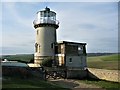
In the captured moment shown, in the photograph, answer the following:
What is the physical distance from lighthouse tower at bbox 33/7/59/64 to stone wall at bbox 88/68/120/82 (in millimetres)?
7682

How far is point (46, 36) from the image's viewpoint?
36.8 m

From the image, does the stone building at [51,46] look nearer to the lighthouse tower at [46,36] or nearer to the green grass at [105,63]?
the lighthouse tower at [46,36]

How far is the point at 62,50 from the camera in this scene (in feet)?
116

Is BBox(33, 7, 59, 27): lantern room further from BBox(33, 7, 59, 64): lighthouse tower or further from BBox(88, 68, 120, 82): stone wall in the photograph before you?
BBox(88, 68, 120, 82): stone wall

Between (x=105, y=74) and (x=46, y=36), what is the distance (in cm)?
1149

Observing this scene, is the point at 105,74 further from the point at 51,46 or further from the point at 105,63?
the point at 105,63

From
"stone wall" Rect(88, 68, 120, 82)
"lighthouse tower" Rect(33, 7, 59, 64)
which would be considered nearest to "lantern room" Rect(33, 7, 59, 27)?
"lighthouse tower" Rect(33, 7, 59, 64)

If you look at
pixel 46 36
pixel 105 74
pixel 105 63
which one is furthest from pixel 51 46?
pixel 105 63

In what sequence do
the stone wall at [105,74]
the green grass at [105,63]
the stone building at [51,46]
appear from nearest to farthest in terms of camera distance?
the stone wall at [105,74] → the stone building at [51,46] → the green grass at [105,63]

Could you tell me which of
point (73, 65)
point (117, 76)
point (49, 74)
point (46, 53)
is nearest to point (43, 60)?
point (46, 53)

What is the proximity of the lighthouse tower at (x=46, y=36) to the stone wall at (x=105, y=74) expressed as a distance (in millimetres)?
7682

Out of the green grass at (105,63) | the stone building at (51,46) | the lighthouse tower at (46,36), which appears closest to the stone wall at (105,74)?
the stone building at (51,46)

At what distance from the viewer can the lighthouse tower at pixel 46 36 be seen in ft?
121

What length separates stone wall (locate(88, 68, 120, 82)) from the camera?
90.7 ft
